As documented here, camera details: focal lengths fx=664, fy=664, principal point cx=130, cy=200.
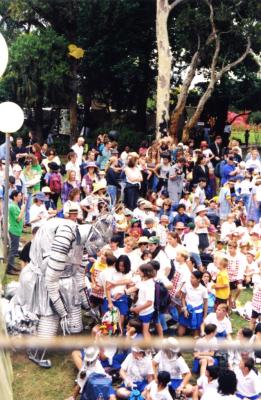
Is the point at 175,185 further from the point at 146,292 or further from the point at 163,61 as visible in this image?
the point at 163,61

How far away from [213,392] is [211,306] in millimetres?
2242

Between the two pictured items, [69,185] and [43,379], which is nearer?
[43,379]

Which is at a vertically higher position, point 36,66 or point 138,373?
point 36,66

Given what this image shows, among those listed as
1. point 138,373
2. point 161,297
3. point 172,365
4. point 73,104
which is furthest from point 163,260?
point 73,104

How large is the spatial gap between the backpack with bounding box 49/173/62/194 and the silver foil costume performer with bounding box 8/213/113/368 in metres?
3.58

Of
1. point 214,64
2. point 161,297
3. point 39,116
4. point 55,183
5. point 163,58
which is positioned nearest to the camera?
point 161,297

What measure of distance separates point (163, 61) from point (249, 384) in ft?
47.4

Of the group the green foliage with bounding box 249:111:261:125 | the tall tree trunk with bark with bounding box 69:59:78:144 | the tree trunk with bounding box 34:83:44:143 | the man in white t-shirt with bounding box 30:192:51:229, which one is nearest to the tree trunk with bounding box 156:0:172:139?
the tall tree trunk with bark with bounding box 69:59:78:144

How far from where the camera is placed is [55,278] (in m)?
6.30

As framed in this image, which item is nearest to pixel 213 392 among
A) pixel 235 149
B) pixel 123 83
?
pixel 235 149

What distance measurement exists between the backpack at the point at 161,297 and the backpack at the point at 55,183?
400 cm

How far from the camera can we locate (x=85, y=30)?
21.0 meters

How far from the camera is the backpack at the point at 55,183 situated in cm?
1027

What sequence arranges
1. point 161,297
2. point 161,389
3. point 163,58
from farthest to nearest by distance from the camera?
1. point 163,58
2. point 161,297
3. point 161,389
